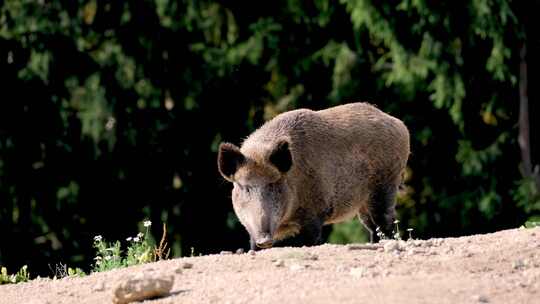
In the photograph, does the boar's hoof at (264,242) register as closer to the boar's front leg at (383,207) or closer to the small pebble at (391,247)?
the small pebble at (391,247)

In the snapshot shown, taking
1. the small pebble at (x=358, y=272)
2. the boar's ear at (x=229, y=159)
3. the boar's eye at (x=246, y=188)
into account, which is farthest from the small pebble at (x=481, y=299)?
the boar's ear at (x=229, y=159)

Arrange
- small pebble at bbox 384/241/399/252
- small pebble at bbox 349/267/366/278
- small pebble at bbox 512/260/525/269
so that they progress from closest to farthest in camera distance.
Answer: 1. small pebble at bbox 349/267/366/278
2. small pebble at bbox 512/260/525/269
3. small pebble at bbox 384/241/399/252

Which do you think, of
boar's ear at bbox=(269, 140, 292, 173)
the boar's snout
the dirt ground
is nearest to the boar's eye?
boar's ear at bbox=(269, 140, 292, 173)

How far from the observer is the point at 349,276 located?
704 centimetres

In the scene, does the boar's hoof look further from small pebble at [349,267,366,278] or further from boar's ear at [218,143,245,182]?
small pebble at [349,267,366,278]

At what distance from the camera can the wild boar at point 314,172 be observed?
9773 mm

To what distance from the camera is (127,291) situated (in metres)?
6.97

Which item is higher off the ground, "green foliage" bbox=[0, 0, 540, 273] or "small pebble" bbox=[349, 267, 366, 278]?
"small pebble" bbox=[349, 267, 366, 278]

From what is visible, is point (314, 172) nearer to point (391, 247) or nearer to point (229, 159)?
point (229, 159)

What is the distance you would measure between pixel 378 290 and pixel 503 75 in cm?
1117

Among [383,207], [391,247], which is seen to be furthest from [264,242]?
[383,207]

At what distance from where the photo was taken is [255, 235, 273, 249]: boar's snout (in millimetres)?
9188

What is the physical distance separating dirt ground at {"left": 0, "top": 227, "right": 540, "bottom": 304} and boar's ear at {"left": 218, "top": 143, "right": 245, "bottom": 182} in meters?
1.81

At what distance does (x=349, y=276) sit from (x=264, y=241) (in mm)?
2197
